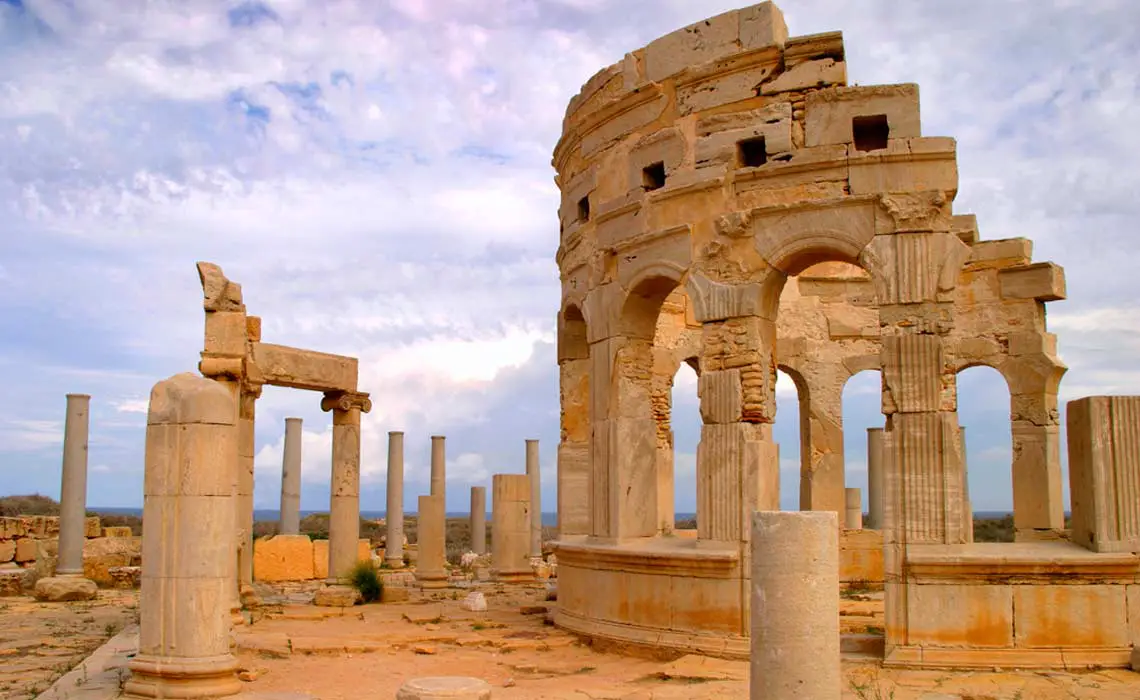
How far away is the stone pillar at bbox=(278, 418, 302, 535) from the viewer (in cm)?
2656

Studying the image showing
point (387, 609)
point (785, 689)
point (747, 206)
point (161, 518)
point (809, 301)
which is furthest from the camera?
point (809, 301)

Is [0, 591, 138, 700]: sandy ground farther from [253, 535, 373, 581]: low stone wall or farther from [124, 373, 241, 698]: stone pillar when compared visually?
[253, 535, 373, 581]: low stone wall

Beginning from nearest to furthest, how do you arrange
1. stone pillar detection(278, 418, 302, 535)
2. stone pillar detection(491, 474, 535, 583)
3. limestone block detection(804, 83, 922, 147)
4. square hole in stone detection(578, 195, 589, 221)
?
limestone block detection(804, 83, 922, 147) < square hole in stone detection(578, 195, 589, 221) < stone pillar detection(491, 474, 535, 583) < stone pillar detection(278, 418, 302, 535)

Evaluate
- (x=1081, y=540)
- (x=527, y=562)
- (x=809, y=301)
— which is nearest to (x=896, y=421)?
(x=1081, y=540)

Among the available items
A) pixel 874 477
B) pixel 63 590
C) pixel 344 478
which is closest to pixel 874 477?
pixel 874 477

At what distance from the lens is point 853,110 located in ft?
38.9

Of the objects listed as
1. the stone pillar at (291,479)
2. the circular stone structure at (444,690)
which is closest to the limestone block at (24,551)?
the stone pillar at (291,479)

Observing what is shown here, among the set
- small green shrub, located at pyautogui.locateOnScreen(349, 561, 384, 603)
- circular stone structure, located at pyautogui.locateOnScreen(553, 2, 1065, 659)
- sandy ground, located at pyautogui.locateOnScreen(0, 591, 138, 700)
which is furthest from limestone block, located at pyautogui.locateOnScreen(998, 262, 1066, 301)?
sandy ground, located at pyautogui.locateOnScreen(0, 591, 138, 700)

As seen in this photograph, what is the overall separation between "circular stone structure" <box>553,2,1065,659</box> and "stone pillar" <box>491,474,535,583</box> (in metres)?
6.79

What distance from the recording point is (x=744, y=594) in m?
11.7

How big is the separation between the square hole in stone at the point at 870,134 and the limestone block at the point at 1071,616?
15.7 feet

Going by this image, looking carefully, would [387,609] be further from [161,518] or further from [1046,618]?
[1046,618]

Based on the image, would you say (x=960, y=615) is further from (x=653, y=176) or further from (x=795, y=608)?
(x=653, y=176)

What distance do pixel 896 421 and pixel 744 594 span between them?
2359 millimetres
